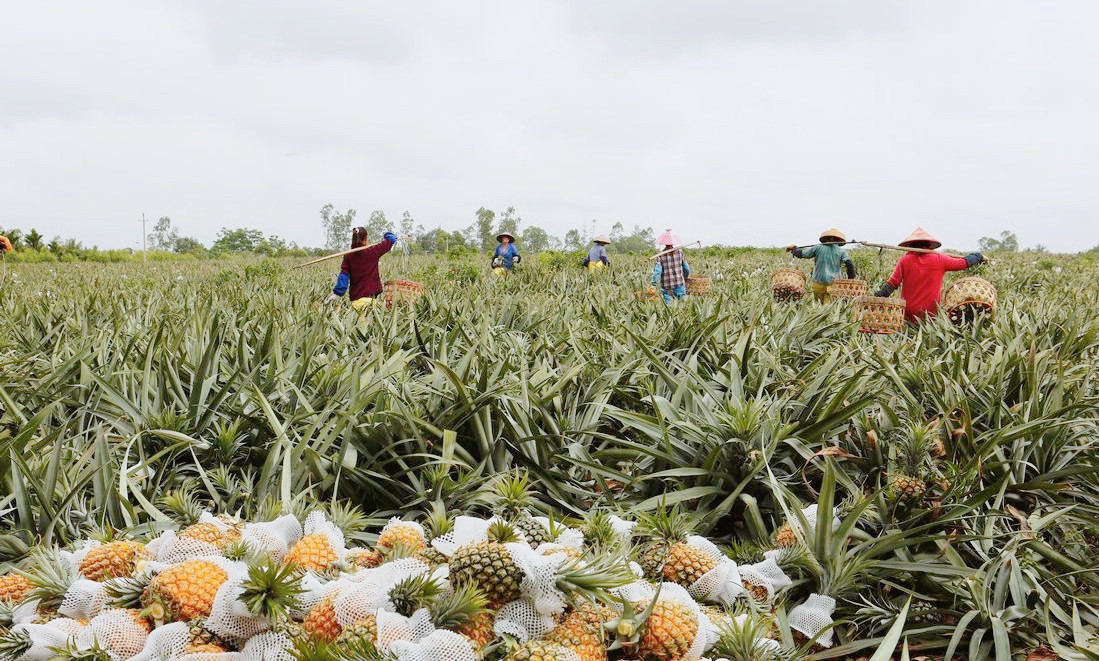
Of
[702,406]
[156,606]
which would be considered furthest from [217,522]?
[702,406]

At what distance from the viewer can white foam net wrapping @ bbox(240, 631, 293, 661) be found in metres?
1.31

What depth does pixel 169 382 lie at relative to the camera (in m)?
2.95

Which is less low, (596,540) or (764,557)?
(596,540)

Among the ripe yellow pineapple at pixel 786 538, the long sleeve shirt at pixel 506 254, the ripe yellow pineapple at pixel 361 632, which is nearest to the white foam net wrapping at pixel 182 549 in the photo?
the ripe yellow pineapple at pixel 361 632

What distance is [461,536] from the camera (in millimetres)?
1536

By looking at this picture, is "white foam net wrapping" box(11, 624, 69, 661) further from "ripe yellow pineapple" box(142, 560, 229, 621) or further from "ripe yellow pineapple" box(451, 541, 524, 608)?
"ripe yellow pineapple" box(451, 541, 524, 608)

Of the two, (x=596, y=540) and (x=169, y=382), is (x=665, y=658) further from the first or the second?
(x=169, y=382)

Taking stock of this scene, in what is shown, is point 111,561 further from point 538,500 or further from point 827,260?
point 827,260

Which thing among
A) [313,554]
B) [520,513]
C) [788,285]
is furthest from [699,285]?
[313,554]

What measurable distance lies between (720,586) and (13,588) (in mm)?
1559

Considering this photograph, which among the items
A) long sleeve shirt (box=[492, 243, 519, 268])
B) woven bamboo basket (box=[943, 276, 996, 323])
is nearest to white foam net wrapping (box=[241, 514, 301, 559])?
woven bamboo basket (box=[943, 276, 996, 323])

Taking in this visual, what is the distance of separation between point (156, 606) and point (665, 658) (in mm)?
963

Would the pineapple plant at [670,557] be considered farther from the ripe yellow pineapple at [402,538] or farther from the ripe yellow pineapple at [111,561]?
the ripe yellow pineapple at [111,561]

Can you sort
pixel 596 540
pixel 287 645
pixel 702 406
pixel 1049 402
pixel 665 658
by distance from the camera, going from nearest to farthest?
pixel 287 645, pixel 665 658, pixel 596 540, pixel 702 406, pixel 1049 402
